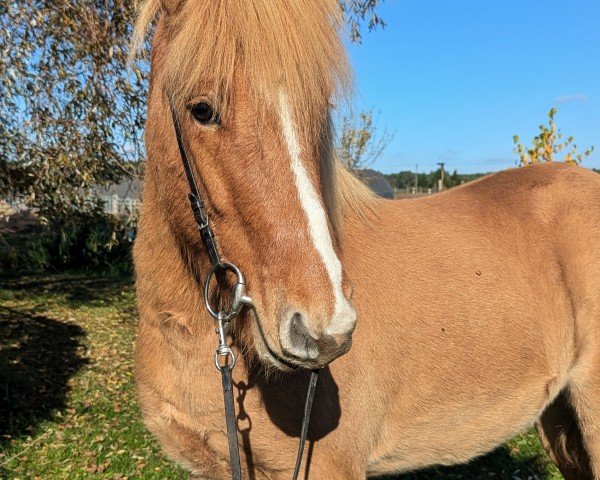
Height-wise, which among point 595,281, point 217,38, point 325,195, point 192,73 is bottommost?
point 595,281

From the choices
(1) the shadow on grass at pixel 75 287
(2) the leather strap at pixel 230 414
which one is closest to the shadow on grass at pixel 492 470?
(2) the leather strap at pixel 230 414

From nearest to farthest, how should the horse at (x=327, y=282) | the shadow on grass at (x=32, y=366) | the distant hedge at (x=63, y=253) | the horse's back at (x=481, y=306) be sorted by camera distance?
the horse at (x=327, y=282)
the horse's back at (x=481, y=306)
the shadow on grass at (x=32, y=366)
the distant hedge at (x=63, y=253)

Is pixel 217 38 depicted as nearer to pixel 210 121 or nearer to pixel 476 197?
pixel 210 121

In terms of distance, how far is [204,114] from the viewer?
5.81 ft

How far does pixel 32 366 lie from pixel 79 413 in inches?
56.5

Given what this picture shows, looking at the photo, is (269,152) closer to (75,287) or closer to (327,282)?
(327,282)

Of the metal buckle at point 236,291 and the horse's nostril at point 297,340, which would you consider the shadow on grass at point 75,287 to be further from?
the horse's nostril at point 297,340

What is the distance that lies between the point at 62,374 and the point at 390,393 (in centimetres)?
552

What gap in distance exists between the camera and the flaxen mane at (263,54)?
1728 mm

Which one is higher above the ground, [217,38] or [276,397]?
[217,38]

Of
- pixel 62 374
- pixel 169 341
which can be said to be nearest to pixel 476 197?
pixel 169 341

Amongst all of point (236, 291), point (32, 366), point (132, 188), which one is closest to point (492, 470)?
point (236, 291)

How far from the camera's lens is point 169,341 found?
2.33 metres

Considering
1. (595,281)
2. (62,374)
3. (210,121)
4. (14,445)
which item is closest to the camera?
(210,121)
